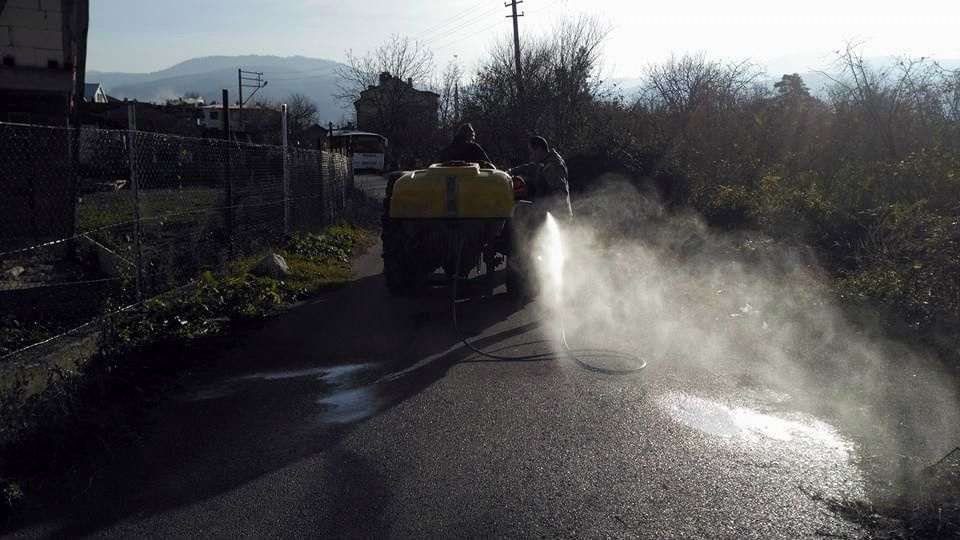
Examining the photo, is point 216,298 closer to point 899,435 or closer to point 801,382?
point 801,382

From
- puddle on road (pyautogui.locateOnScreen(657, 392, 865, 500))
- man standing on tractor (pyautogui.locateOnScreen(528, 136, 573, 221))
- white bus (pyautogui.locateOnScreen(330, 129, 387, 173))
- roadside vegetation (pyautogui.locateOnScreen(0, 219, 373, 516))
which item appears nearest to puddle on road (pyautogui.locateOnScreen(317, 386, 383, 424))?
roadside vegetation (pyautogui.locateOnScreen(0, 219, 373, 516))

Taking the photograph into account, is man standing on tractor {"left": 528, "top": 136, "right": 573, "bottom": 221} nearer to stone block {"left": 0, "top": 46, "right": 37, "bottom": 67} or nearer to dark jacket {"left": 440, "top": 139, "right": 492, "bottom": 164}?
dark jacket {"left": 440, "top": 139, "right": 492, "bottom": 164}

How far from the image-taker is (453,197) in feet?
30.0

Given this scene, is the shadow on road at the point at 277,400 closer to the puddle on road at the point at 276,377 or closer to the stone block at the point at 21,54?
the puddle on road at the point at 276,377

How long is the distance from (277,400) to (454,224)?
140 inches

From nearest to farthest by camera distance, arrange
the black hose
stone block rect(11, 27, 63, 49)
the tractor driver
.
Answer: the black hose < the tractor driver < stone block rect(11, 27, 63, 49)

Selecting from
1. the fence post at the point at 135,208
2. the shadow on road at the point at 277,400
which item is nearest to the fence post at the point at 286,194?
the shadow on road at the point at 277,400

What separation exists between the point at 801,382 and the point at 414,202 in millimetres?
4495

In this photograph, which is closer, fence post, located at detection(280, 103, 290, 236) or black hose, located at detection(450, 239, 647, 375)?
black hose, located at detection(450, 239, 647, 375)

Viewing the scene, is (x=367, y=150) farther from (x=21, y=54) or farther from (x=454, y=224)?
(x=454, y=224)

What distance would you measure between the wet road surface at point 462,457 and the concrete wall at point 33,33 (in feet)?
31.5

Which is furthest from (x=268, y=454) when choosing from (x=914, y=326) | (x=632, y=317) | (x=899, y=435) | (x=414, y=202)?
(x=914, y=326)

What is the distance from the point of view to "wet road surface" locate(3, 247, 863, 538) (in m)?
4.10

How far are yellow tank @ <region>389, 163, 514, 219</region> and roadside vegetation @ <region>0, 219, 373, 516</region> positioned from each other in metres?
2.11
